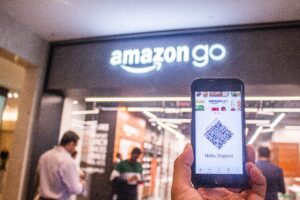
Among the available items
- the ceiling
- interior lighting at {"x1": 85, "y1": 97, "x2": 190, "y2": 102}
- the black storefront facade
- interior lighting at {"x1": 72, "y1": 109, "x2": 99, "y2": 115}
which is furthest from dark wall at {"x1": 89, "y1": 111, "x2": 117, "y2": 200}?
the ceiling

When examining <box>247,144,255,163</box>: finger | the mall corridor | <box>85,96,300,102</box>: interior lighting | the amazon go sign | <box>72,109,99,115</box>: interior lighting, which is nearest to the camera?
<box>247,144,255,163</box>: finger

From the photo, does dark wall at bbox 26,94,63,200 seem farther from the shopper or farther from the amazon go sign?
the shopper

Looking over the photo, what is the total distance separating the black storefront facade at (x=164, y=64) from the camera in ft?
11.4

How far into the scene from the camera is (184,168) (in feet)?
3.57

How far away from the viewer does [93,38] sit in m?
4.30

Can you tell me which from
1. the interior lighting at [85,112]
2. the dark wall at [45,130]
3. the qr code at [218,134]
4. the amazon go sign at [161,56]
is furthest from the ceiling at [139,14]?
the qr code at [218,134]

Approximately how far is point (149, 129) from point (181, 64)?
5.87m

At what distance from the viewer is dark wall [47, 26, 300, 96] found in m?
3.46

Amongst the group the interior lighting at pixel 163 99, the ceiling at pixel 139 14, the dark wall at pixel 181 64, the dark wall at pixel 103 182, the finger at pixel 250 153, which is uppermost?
the ceiling at pixel 139 14

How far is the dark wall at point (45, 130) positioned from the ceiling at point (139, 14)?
3.45 ft

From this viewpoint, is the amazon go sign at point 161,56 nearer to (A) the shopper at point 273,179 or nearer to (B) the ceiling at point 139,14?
(B) the ceiling at point 139,14

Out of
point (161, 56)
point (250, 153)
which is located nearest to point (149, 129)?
point (161, 56)

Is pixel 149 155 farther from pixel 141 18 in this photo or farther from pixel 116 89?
pixel 141 18

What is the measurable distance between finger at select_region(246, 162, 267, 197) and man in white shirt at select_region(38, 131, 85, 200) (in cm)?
251
